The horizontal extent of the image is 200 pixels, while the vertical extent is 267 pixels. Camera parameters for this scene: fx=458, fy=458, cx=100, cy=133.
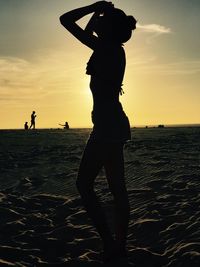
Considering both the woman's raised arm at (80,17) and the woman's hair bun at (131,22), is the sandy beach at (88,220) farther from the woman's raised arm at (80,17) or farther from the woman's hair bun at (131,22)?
the woman's hair bun at (131,22)

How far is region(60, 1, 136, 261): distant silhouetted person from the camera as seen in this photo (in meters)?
4.45

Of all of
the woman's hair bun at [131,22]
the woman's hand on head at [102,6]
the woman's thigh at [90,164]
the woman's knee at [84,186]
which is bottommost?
the woman's knee at [84,186]

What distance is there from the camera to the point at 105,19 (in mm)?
4465

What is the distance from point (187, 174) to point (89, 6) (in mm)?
5971

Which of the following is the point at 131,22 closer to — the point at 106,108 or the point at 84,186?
the point at 106,108

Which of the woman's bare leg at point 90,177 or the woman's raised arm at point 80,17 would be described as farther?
the woman's bare leg at point 90,177

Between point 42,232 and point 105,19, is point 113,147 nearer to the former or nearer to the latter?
point 105,19

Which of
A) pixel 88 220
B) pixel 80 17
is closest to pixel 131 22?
pixel 80 17

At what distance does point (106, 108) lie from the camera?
4.52 m

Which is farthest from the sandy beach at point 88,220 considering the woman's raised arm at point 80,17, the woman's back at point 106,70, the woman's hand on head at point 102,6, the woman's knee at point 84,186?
the woman's hand on head at point 102,6

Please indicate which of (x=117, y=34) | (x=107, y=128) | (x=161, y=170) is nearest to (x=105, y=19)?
(x=117, y=34)

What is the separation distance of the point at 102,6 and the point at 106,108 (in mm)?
995

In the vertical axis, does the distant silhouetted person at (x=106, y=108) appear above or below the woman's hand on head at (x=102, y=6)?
below

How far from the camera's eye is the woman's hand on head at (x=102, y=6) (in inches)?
175
